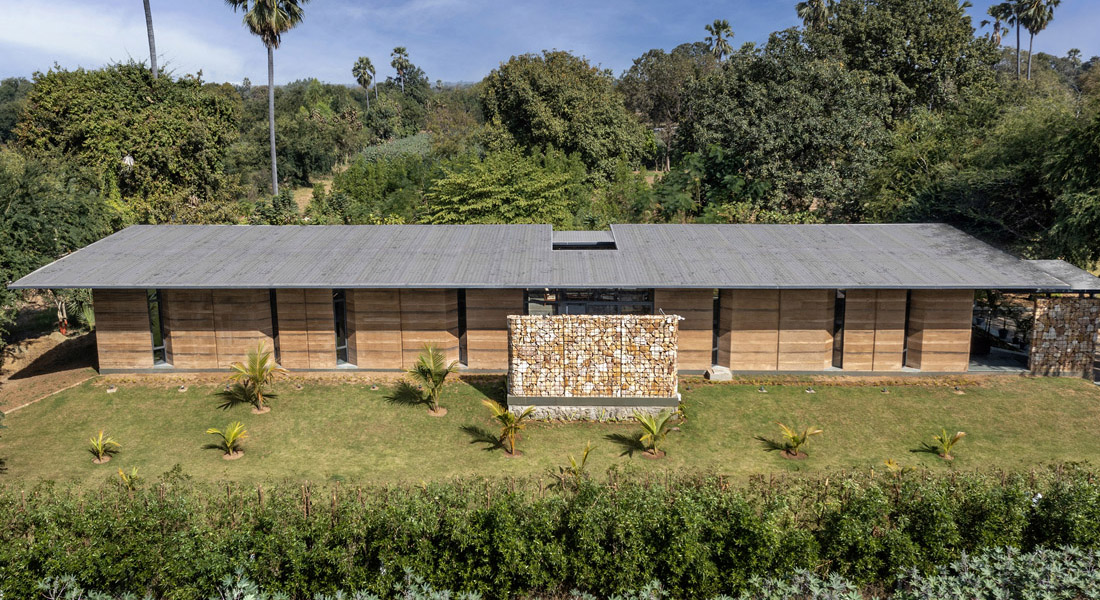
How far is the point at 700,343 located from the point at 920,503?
10.3 m

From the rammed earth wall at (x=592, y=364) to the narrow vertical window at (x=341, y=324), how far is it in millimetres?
7279

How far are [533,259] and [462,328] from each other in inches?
130

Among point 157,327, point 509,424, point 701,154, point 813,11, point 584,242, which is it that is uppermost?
point 813,11

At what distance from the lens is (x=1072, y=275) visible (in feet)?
68.0

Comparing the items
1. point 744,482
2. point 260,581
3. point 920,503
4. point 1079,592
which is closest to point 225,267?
point 260,581

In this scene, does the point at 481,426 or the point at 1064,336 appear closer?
the point at 481,426

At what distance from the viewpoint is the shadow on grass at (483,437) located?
16.5 m

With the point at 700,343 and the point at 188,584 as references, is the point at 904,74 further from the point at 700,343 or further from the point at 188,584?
the point at 188,584

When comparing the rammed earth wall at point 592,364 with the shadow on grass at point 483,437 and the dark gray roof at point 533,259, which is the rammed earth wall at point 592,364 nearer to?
the shadow on grass at point 483,437

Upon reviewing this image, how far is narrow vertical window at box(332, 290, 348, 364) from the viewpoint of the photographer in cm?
2203

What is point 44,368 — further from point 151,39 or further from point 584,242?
point 151,39

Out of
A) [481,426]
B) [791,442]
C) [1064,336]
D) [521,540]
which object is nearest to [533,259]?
[481,426]

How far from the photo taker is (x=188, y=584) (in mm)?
10453

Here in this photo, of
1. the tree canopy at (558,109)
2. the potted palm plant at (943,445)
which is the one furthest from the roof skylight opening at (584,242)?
the tree canopy at (558,109)
